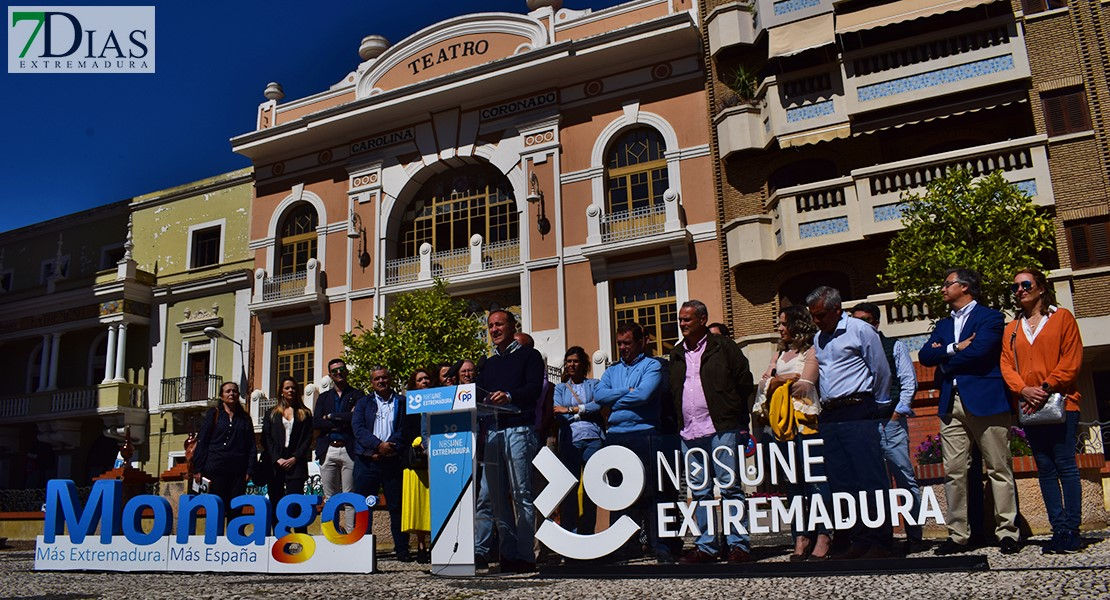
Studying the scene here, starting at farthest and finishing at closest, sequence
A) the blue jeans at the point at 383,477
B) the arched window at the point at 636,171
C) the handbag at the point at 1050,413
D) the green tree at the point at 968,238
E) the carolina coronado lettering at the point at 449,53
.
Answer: the carolina coronado lettering at the point at 449,53 < the arched window at the point at 636,171 < the green tree at the point at 968,238 < the blue jeans at the point at 383,477 < the handbag at the point at 1050,413

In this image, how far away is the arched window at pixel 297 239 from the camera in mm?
26953

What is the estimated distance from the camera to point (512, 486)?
21.7 feet

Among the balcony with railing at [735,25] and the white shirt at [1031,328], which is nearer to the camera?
the white shirt at [1031,328]

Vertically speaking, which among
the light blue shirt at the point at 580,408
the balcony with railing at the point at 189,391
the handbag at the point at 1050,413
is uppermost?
the balcony with railing at the point at 189,391

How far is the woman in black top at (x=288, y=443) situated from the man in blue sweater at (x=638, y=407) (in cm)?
393

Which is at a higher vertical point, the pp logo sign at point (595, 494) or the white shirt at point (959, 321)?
the white shirt at point (959, 321)

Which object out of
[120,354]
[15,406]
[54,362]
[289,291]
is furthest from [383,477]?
[15,406]

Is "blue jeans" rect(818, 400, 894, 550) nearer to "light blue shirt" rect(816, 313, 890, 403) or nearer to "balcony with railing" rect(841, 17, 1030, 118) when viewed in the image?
"light blue shirt" rect(816, 313, 890, 403)

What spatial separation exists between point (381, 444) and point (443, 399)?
89.1 inches

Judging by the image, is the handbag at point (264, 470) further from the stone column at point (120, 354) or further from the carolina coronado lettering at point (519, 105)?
the stone column at point (120, 354)

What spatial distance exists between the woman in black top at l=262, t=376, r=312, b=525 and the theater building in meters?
11.9

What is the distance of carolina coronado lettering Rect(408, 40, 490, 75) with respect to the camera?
24.9 metres

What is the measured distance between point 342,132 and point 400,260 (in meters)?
4.55

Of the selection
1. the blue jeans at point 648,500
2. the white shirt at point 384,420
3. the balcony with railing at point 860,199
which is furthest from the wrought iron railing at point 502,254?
the blue jeans at point 648,500
